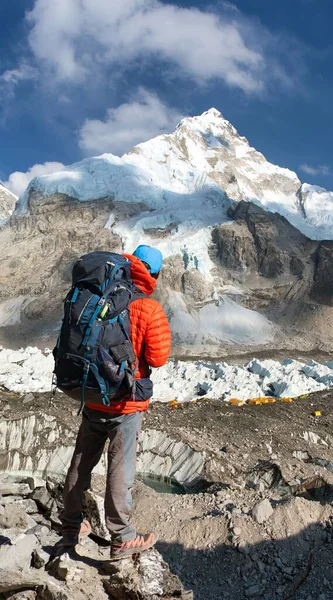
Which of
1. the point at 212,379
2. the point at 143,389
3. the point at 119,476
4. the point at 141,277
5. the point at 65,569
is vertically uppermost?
the point at 141,277

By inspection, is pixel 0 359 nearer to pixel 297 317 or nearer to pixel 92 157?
pixel 297 317

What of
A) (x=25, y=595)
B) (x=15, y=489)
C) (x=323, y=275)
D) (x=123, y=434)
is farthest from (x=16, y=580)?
(x=323, y=275)

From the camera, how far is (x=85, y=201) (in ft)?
224

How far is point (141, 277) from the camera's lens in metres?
3.37

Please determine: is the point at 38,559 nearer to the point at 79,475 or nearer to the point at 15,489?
the point at 79,475

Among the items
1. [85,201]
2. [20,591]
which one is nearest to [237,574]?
[20,591]

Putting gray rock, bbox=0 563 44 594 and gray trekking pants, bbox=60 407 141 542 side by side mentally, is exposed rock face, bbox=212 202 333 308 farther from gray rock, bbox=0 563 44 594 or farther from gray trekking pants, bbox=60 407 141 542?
gray rock, bbox=0 563 44 594

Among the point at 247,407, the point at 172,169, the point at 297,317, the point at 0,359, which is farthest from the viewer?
the point at 172,169

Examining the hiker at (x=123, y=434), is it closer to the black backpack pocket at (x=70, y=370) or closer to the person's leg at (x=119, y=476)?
the person's leg at (x=119, y=476)

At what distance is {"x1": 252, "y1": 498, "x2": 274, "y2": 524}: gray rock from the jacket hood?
109 inches

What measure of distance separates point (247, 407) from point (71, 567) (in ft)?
36.1

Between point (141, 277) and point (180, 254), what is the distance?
5552cm

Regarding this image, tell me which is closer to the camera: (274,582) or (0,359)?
(274,582)

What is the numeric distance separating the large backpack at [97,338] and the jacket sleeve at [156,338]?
13 centimetres
